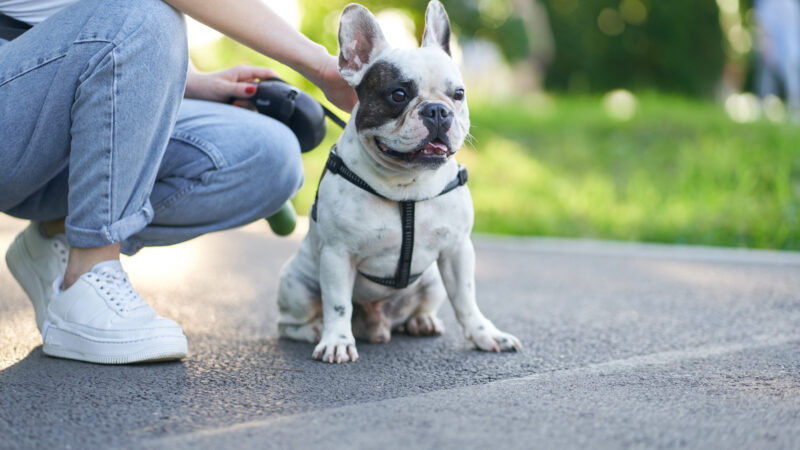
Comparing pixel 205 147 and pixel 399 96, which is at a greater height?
pixel 399 96

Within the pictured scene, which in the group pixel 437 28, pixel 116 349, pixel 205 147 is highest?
pixel 437 28

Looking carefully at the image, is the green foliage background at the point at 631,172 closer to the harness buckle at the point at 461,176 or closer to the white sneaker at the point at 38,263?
the harness buckle at the point at 461,176

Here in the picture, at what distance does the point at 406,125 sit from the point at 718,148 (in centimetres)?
525

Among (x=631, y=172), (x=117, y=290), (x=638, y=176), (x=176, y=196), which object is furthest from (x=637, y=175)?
(x=117, y=290)

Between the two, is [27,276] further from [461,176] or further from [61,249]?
[461,176]

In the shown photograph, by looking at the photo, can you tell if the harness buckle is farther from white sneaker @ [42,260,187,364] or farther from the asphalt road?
white sneaker @ [42,260,187,364]

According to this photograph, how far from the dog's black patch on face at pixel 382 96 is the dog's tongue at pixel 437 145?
0.42 ft

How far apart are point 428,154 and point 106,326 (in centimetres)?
95

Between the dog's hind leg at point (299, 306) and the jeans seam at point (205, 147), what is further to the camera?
the dog's hind leg at point (299, 306)

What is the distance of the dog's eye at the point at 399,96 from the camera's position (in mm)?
2207

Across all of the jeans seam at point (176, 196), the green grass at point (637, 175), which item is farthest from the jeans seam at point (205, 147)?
the green grass at point (637, 175)

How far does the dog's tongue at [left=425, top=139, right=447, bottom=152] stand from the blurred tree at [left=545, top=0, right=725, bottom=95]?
16395mm

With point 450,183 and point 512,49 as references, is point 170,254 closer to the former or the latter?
point 450,183

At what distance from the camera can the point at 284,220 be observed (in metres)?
2.80
